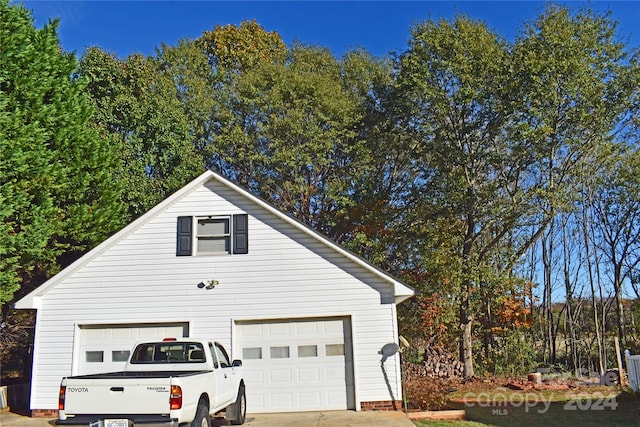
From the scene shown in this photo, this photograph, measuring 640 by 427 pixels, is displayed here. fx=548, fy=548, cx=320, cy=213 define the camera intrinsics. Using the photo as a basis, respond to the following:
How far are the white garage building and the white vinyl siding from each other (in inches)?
1.0

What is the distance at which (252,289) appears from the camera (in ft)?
44.9

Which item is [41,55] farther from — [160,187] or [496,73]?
[496,73]

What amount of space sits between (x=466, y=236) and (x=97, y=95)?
53.3 feet

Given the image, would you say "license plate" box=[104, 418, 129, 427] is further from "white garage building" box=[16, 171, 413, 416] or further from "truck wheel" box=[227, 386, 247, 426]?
"white garage building" box=[16, 171, 413, 416]

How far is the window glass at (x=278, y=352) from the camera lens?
13508 mm

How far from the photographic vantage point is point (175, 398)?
7523 millimetres

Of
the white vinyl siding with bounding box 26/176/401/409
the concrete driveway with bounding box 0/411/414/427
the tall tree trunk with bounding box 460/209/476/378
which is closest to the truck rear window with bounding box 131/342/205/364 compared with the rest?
the concrete driveway with bounding box 0/411/414/427

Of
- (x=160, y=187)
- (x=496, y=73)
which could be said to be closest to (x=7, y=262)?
(x=160, y=187)

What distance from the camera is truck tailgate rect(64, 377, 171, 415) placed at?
752 centimetres

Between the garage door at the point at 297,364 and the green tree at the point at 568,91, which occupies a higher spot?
the green tree at the point at 568,91

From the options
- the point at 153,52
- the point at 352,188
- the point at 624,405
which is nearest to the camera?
the point at 624,405

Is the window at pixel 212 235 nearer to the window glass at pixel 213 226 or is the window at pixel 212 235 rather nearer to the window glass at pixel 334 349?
the window glass at pixel 213 226

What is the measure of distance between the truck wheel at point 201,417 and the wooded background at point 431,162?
9.15m

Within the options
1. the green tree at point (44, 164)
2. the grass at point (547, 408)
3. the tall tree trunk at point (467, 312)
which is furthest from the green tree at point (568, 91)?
the green tree at point (44, 164)
